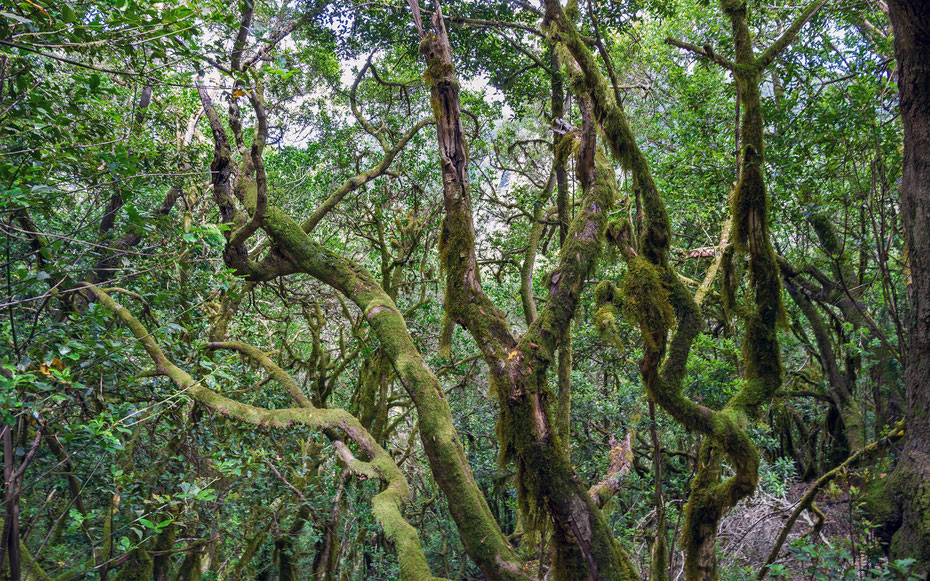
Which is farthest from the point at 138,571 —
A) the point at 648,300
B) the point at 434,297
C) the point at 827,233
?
the point at 827,233

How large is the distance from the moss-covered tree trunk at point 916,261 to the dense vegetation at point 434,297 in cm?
2

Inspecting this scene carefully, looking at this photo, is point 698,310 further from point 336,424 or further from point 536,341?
point 336,424

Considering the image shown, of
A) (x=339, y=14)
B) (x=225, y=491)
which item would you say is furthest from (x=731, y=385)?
(x=339, y=14)

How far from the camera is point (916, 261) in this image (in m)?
3.39

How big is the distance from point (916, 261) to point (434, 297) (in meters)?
6.56

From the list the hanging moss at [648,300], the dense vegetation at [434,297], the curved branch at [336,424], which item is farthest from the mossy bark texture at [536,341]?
the curved branch at [336,424]

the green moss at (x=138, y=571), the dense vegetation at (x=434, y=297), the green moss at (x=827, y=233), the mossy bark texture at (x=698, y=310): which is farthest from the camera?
the green moss at (x=827, y=233)

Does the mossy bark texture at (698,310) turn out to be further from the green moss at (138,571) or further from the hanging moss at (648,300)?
the green moss at (138,571)

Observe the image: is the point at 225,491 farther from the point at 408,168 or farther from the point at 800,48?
the point at 800,48

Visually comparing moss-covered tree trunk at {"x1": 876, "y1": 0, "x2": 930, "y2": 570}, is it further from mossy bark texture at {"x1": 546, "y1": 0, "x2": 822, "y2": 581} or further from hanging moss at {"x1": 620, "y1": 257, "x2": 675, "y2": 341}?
hanging moss at {"x1": 620, "y1": 257, "x2": 675, "y2": 341}

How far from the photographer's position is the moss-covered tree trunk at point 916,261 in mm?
3227

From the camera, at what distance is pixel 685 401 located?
315 cm

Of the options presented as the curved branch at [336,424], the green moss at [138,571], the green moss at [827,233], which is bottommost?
the green moss at [138,571]

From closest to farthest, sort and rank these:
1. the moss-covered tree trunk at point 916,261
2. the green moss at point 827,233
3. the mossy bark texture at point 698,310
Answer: the mossy bark texture at point 698,310 → the moss-covered tree trunk at point 916,261 → the green moss at point 827,233
